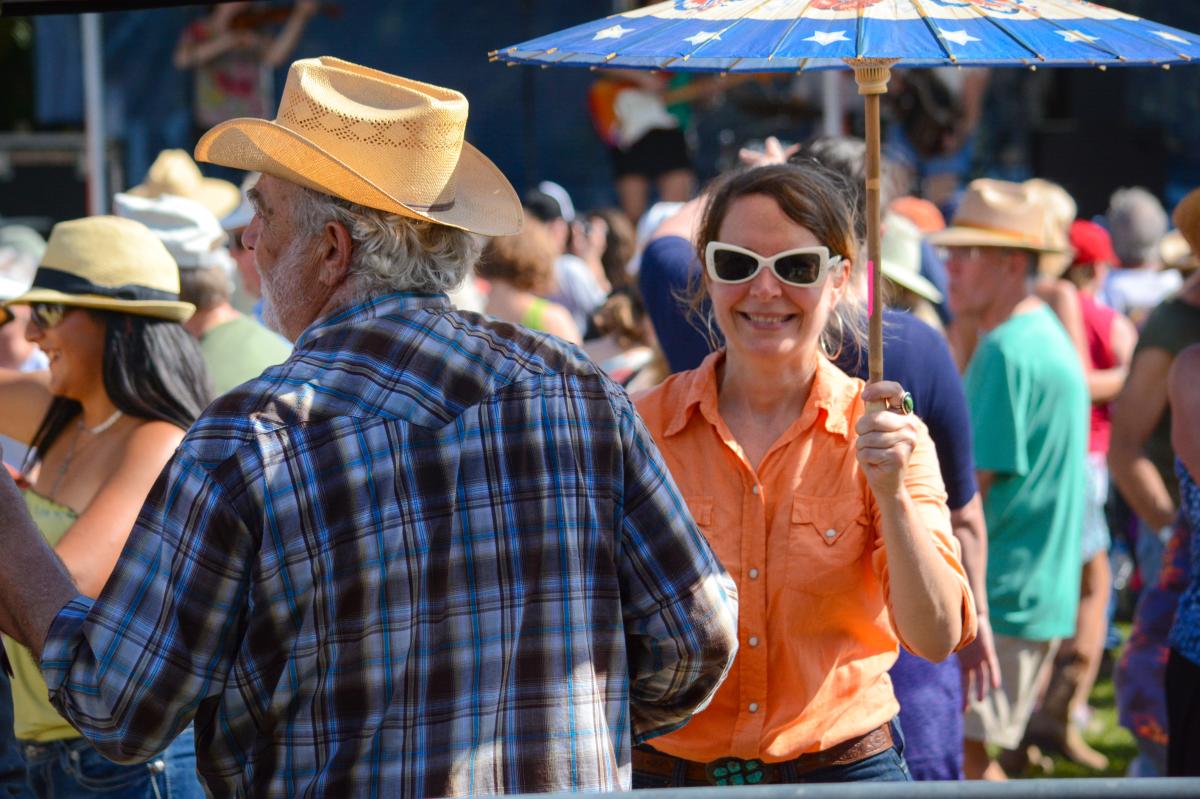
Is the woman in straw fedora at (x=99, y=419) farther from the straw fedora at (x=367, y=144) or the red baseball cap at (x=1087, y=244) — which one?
the red baseball cap at (x=1087, y=244)

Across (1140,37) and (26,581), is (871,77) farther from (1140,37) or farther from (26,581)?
(26,581)

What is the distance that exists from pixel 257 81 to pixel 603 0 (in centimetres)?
297

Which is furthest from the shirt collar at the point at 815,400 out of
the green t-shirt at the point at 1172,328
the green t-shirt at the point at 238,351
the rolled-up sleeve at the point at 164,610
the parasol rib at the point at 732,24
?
the green t-shirt at the point at 1172,328

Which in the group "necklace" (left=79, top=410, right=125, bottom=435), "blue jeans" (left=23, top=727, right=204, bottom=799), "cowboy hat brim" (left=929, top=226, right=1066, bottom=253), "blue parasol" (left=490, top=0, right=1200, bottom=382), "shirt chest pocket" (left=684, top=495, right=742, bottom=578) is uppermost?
"blue parasol" (left=490, top=0, right=1200, bottom=382)

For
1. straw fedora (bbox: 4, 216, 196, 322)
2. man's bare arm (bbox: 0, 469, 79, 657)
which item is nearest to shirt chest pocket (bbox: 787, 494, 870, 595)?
man's bare arm (bbox: 0, 469, 79, 657)

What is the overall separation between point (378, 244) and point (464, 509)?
1.27 ft

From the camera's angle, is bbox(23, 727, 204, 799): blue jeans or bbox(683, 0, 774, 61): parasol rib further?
bbox(23, 727, 204, 799): blue jeans

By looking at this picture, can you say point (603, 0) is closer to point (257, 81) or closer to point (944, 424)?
point (257, 81)

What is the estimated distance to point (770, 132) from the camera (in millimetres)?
12148

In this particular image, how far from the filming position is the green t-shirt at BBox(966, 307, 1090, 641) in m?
4.85

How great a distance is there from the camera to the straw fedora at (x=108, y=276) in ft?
10.6

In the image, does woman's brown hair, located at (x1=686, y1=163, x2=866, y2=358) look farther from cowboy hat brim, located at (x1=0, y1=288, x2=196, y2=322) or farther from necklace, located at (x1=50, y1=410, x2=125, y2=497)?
necklace, located at (x1=50, y1=410, x2=125, y2=497)

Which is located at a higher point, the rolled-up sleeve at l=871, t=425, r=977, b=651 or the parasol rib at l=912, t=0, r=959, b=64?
the parasol rib at l=912, t=0, r=959, b=64

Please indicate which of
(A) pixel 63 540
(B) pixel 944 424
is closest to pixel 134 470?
(A) pixel 63 540
